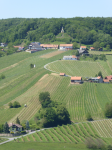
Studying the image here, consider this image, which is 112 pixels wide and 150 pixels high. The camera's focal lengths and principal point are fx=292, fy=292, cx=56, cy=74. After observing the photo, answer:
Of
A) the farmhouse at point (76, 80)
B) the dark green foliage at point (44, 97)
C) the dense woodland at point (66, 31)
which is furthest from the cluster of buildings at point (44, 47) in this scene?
the dark green foliage at point (44, 97)

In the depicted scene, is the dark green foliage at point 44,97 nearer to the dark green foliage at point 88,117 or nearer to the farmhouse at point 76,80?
the dark green foliage at point 88,117

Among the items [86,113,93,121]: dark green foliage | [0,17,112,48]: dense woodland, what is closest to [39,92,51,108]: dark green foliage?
[86,113,93,121]: dark green foliage

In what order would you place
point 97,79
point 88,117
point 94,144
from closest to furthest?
point 94,144 → point 88,117 → point 97,79

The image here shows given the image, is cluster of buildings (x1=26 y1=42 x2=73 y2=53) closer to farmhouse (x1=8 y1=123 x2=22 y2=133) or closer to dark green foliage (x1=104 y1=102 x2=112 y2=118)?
dark green foliage (x1=104 y1=102 x2=112 y2=118)

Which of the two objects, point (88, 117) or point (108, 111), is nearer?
point (88, 117)

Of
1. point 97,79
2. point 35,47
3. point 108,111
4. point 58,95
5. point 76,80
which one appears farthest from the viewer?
point 35,47

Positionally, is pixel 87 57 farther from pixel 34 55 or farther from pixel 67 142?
pixel 67 142

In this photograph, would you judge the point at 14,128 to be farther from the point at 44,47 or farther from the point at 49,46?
the point at 49,46

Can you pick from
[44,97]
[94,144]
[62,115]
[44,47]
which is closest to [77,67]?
[44,97]
